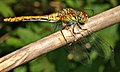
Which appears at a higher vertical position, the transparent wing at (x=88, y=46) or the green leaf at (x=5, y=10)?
the green leaf at (x=5, y=10)

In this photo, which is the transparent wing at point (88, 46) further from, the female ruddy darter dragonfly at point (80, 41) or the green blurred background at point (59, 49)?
the green blurred background at point (59, 49)

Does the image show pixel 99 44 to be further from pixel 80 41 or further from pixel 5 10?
pixel 5 10

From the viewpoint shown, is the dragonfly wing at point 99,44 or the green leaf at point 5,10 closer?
the dragonfly wing at point 99,44

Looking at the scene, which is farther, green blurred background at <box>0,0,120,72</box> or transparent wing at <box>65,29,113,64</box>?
green blurred background at <box>0,0,120,72</box>

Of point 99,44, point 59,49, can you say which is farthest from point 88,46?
point 59,49

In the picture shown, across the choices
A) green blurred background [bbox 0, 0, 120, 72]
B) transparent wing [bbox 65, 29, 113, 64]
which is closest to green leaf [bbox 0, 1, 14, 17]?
green blurred background [bbox 0, 0, 120, 72]

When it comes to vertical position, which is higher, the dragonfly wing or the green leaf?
the green leaf

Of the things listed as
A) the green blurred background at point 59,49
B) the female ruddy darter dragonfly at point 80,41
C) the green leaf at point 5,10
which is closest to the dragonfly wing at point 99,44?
the female ruddy darter dragonfly at point 80,41

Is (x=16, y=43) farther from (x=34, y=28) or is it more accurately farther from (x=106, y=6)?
(x=106, y=6)

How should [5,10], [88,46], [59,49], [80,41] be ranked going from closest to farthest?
[80,41] → [88,46] → [59,49] → [5,10]

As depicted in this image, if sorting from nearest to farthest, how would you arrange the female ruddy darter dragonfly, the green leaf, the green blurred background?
the female ruddy darter dragonfly, the green blurred background, the green leaf

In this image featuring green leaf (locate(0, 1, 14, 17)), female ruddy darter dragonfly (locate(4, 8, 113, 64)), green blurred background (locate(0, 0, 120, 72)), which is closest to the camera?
female ruddy darter dragonfly (locate(4, 8, 113, 64))

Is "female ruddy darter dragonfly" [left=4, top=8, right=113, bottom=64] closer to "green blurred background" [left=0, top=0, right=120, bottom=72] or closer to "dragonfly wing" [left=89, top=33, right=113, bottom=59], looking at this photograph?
"dragonfly wing" [left=89, top=33, right=113, bottom=59]
